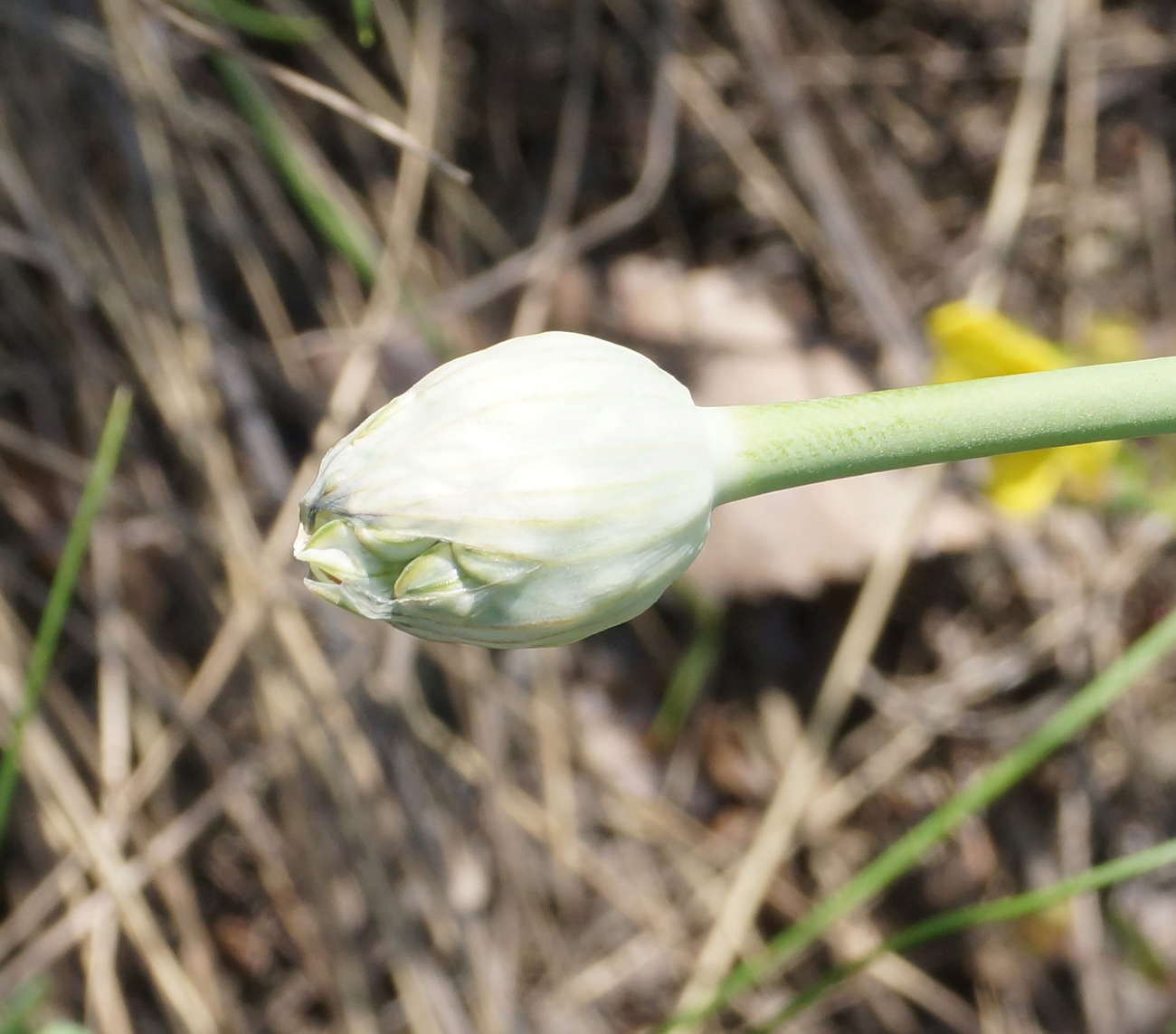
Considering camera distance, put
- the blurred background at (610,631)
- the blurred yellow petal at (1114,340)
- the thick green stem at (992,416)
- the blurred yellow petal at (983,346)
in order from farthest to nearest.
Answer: the blurred yellow petal at (1114,340) < the blurred background at (610,631) < the blurred yellow petal at (983,346) < the thick green stem at (992,416)

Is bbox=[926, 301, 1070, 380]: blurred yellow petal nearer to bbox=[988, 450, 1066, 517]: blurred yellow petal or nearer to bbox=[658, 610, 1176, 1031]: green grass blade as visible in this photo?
bbox=[988, 450, 1066, 517]: blurred yellow petal

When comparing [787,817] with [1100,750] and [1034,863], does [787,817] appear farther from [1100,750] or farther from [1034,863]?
[1100,750]

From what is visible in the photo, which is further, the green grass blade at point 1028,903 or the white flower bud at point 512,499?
the green grass blade at point 1028,903

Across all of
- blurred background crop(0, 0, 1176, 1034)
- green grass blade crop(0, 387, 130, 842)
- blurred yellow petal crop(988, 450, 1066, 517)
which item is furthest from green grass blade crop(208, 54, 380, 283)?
blurred yellow petal crop(988, 450, 1066, 517)

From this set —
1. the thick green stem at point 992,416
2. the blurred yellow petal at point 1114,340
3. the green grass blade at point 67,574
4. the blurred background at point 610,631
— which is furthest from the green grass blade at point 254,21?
the blurred yellow petal at point 1114,340

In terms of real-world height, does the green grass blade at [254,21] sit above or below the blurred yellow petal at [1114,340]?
above

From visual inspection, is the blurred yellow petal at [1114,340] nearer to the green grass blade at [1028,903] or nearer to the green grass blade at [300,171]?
the green grass blade at [1028,903]

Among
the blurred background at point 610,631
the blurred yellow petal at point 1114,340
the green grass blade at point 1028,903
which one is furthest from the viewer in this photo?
the blurred yellow petal at point 1114,340
